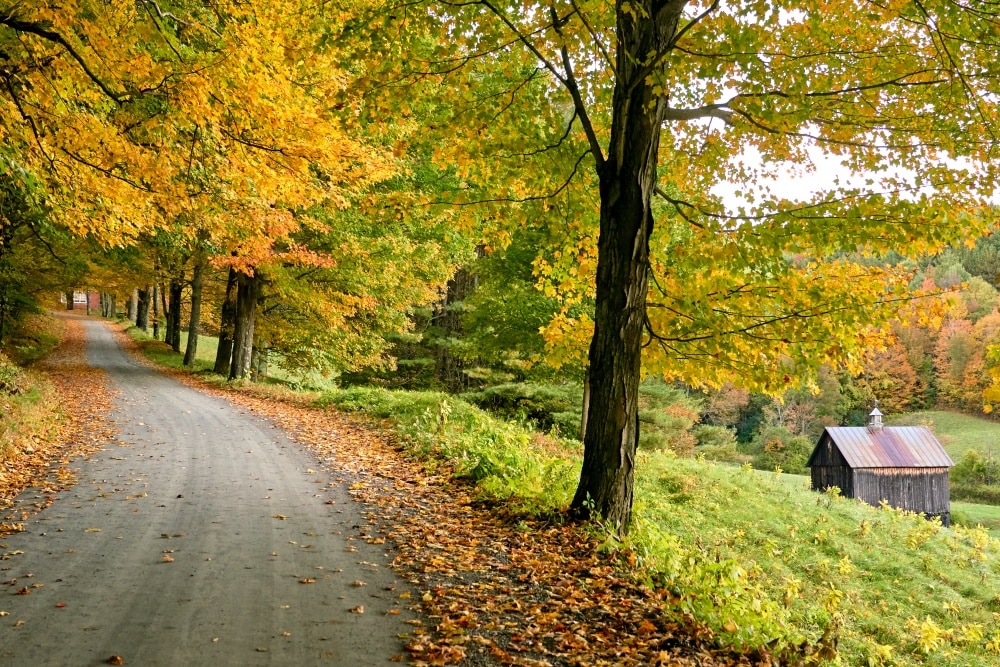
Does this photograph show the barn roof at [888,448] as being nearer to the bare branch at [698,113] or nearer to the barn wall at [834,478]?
the barn wall at [834,478]

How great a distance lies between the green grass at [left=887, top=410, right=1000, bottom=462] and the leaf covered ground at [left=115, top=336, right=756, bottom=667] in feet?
177

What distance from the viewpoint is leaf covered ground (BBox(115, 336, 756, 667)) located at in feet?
13.7

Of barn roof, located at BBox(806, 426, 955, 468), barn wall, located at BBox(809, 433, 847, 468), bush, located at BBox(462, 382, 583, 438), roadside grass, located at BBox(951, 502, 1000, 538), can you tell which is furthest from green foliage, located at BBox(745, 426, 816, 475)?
bush, located at BBox(462, 382, 583, 438)

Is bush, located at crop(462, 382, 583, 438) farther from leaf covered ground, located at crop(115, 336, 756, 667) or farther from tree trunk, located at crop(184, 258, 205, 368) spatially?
tree trunk, located at crop(184, 258, 205, 368)

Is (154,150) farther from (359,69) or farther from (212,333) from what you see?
(212,333)

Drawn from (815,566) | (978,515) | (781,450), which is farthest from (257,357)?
(781,450)

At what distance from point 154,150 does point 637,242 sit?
7977 millimetres

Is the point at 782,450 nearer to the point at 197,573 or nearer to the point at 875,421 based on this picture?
the point at 875,421

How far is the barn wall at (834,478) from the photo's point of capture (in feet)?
100

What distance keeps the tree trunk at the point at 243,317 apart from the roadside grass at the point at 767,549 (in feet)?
17.6

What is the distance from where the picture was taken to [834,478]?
31.8 metres

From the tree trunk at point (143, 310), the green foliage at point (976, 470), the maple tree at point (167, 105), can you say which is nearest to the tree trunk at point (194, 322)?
the maple tree at point (167, 105)

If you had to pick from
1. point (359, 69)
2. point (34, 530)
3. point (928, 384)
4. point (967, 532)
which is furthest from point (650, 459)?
point (928, 384)

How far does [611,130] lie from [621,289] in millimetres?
1774
